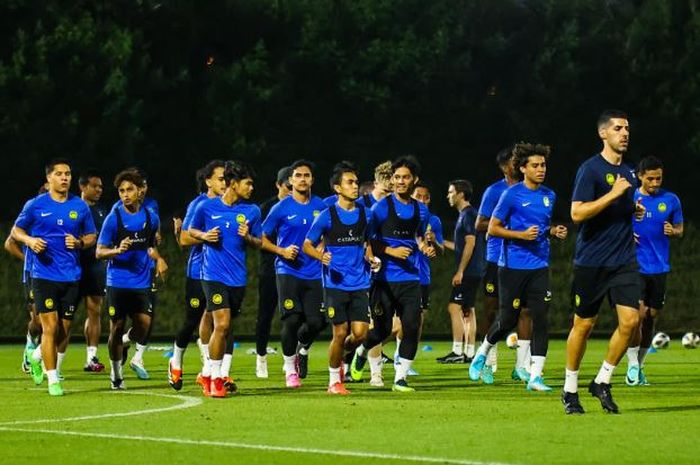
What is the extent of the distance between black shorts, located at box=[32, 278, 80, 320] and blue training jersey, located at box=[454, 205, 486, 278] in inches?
311

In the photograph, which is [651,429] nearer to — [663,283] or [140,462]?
[140,462]

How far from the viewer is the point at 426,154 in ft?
179

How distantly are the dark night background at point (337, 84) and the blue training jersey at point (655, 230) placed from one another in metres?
25.2

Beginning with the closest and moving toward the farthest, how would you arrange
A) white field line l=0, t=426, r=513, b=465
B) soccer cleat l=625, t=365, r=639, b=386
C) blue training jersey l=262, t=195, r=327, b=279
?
white field line l=0, t=426, r=513, b=465
soccer cleat l=625, t=365, r=639, b=386
blue training jersey l=262, t=195, r=327, b=279

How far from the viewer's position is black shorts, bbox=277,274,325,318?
20375 millimetres

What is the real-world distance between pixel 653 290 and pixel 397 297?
10.1 ft

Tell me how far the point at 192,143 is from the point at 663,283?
29606mm

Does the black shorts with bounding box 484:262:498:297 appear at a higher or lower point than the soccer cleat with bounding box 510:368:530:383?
higher

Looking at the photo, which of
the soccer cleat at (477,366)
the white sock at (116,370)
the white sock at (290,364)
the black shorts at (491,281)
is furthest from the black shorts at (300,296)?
the black shorts at (491,281)

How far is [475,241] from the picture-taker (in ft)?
87.5

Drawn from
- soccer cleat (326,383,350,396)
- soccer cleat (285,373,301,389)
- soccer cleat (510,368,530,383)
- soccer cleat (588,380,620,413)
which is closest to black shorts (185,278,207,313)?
soccer cleat (285,373,301,389)

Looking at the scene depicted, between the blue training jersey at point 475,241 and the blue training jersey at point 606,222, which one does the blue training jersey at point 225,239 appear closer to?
the blue training jersey at point 606,222

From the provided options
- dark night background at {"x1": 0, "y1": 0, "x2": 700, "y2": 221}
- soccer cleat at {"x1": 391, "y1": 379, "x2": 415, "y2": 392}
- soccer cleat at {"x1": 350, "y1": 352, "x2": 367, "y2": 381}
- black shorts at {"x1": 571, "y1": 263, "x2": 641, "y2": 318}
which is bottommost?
soccer cleat at {"x1": 391, "y1": 379, "x2": 415, "y2": 392}

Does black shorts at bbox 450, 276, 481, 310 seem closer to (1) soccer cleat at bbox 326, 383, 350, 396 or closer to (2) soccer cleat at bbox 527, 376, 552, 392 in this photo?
(2) soccer cleat at bbox 527, 376, 552, 392
